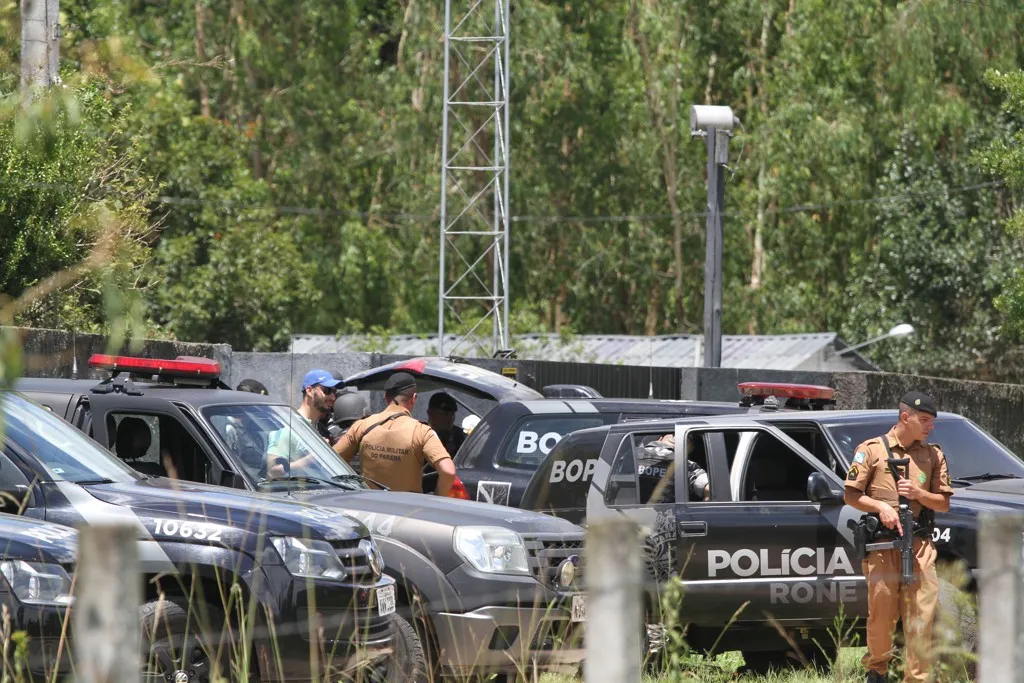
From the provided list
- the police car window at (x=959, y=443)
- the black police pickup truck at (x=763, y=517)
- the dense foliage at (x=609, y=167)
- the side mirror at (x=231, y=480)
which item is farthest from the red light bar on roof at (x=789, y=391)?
the dense foliage at (x=609, y=167)

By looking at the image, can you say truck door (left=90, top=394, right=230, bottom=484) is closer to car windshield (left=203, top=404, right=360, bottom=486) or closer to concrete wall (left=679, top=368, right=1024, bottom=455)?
car windshield (left=203, top=404, right=360, bottom=486)

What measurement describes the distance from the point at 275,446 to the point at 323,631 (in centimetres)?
252

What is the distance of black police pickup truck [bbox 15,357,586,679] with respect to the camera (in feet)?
25.2

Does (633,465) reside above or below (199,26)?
below

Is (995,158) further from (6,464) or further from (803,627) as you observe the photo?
(6,464)

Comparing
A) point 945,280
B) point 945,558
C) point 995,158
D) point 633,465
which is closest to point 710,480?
point 633,465

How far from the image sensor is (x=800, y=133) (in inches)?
1494

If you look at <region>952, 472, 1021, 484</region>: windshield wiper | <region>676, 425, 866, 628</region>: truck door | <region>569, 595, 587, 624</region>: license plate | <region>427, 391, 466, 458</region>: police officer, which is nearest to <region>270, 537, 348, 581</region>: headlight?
<region>569, 595, 587, 624</region>: license plate

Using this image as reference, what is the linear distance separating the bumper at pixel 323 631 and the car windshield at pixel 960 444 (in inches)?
147

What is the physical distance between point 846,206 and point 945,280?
5268 millimetres

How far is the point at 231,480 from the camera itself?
859 cm

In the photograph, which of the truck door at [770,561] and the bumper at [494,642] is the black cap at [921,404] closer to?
the truck door at [770,561]

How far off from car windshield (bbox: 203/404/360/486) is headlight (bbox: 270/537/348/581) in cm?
172

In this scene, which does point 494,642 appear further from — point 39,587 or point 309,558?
point 39,587
